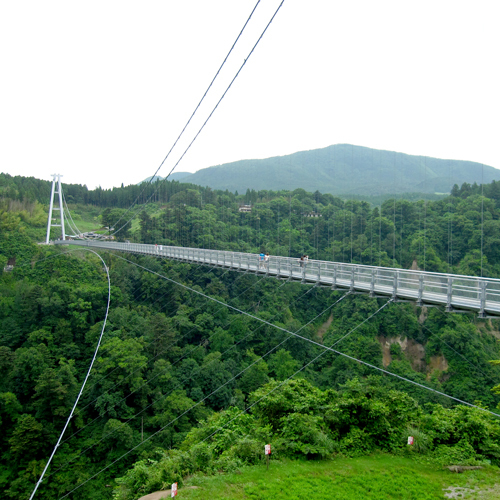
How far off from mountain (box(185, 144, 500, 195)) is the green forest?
46.7 meters

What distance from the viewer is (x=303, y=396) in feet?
38.3

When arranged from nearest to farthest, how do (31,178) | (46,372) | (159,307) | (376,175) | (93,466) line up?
1. (93,466)
2. (46,372)
3. (159,307)
4. (31,178)
5. (376,175)

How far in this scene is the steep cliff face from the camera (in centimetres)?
2707

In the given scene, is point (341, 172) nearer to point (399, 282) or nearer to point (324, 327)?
point (324, 327)

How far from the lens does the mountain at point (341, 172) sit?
89.6 meters

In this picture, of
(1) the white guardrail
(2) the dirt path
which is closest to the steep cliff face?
(2) the dirt path

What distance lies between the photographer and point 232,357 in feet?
93.4

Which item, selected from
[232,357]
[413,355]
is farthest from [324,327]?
[232,357]

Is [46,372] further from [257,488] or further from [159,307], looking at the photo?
[257,488]

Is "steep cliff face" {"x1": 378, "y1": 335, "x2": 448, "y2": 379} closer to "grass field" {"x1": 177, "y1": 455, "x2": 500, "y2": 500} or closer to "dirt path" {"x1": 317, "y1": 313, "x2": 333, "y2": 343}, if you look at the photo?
"dirt path" {"x1": 317, "y1": 313, "x2": 333, "y2": 343}

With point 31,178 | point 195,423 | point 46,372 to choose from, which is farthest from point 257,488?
point 31,178

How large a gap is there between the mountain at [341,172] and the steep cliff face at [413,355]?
5233 centimetres

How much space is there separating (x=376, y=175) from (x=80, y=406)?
11081 centimetres

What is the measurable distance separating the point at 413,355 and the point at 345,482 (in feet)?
78.1
